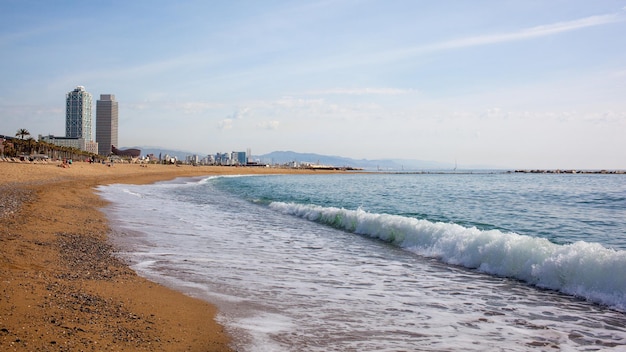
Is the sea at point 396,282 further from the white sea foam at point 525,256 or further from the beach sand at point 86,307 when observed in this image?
the beach sand at point 86,307

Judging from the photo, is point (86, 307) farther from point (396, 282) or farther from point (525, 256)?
point (525, 256)

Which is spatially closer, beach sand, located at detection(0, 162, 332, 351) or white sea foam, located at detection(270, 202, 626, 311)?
beach sand, located at detection(0, 162, 332, 351)

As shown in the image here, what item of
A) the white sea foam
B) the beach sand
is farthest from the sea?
the beach sand

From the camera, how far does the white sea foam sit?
27.9ft

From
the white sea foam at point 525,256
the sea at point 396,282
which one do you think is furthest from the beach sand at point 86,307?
the white sea foam at point 525,256

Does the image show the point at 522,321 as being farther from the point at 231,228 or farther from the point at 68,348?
the point at 231,228

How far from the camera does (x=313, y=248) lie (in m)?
12.8

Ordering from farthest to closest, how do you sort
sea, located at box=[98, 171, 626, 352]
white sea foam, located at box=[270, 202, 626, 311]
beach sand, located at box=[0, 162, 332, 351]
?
white sea foam, located at box=[270, 202, 626, 311] < sea, located at box=[98, 171, 626, 352] < beach sand, located at box=[0, 162, 332, 351]

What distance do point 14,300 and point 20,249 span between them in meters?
3.88

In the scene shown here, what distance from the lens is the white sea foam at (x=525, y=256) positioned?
850 cm

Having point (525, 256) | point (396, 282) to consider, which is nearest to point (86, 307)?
point (396, 282)

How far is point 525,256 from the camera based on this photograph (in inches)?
408

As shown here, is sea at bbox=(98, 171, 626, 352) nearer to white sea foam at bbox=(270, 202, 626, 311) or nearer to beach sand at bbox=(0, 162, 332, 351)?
white sea foam at bbox=(270, 202, 626, 311)

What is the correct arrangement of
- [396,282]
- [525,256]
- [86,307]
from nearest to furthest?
[86,307] < [396,282] < [525,256]
